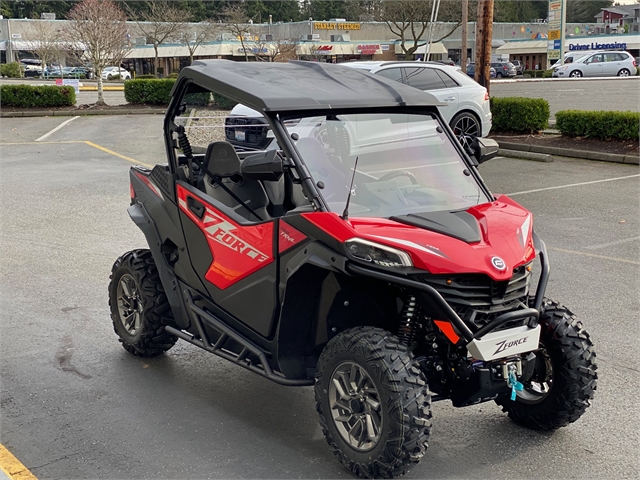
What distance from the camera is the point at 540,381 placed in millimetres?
4395

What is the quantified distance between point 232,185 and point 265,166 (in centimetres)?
86

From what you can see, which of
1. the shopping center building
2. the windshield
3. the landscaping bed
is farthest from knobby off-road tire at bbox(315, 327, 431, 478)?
the shopping center building

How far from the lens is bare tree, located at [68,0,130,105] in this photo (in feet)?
89.5

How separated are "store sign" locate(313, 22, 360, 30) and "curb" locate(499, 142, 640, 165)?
49.2m

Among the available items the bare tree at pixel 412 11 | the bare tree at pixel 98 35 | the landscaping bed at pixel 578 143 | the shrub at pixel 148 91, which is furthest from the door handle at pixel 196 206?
the bare tree at pixel 412 11

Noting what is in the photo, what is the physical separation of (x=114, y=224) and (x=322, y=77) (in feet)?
18.9

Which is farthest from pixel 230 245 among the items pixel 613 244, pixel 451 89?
pixel 451 89

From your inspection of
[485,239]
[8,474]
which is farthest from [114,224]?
[485,239]

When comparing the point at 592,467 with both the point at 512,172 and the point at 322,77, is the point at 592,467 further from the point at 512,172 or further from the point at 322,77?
the point at 512,172

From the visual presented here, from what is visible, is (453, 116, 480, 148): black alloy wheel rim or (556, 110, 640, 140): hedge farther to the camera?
(556, 110, 640, 140): hedge

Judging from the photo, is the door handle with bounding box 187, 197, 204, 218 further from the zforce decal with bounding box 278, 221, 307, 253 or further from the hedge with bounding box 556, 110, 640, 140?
the hedge with bounding box 556, 110, 640, 140

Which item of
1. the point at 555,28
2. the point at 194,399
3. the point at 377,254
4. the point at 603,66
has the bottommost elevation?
the point at 194,399

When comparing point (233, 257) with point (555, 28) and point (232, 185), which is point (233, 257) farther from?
point (555, 28)

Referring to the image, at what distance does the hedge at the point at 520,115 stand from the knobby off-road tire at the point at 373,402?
49.4 feet
